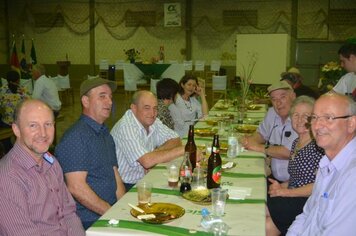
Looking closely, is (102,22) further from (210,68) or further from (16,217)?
(16,217)

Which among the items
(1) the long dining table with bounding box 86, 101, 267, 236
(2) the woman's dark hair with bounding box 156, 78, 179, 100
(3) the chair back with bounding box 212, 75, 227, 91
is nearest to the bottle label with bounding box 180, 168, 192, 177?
(1) the long dining table with bounding box 86, 101, 267, 236

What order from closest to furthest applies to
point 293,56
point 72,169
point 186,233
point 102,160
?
point 186,233, point 72,169, point 102,160, point 293,56

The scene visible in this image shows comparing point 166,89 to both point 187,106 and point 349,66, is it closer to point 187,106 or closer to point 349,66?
point 187,106

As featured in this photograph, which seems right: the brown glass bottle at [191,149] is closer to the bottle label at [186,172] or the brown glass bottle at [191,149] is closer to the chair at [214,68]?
the bottle label at [186,172]

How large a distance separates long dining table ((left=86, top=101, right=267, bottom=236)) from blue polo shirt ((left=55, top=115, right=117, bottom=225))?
11.0 inches

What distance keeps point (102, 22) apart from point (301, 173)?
14203mm

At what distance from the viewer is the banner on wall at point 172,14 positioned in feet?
48.8

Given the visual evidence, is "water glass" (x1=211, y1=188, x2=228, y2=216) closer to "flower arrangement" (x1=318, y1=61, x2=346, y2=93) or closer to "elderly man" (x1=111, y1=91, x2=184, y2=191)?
"elderly man" (x1=111, y1=91, x2=184, y2=191)

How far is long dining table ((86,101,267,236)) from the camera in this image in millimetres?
1727

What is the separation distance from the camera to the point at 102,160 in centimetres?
252

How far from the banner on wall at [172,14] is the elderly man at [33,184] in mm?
13408

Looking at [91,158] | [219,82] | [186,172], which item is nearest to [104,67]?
[219,82]

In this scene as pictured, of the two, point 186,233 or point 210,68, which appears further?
point 210,68

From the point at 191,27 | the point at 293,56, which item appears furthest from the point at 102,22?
Result: the point at 293,56
